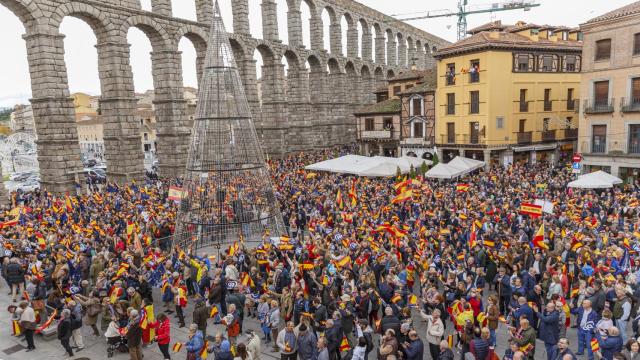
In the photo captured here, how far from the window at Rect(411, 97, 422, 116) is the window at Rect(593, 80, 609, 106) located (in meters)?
13.7

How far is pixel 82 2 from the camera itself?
2827cm

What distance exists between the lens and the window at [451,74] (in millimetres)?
36562

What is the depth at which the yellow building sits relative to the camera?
113ft

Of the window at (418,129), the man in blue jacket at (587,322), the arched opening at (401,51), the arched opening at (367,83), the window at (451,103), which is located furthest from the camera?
the arched opening at (401,51)

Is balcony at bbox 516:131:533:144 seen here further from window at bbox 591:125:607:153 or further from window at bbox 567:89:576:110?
window at bbox 591:125:607:153

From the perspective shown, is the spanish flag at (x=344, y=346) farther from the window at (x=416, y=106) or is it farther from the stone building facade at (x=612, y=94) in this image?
the window at (x=416, y=106)

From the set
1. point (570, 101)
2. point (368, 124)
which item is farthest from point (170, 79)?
point (570, 101)

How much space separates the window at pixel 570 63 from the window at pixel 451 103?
10.2 meters

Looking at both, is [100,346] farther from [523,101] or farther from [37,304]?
[523,101]

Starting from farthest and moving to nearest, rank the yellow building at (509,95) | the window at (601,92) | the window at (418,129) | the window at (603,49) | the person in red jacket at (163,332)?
the window at (418,129), the yellow building at (509,95), the window at (601,92), the window at (603,49), the person in red jacket at (163,332)

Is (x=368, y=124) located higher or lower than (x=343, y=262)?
higher

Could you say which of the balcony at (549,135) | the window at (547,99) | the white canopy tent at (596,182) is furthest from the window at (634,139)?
the window at (547,99)

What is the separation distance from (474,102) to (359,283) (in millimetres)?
27464

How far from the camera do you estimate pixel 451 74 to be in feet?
120
